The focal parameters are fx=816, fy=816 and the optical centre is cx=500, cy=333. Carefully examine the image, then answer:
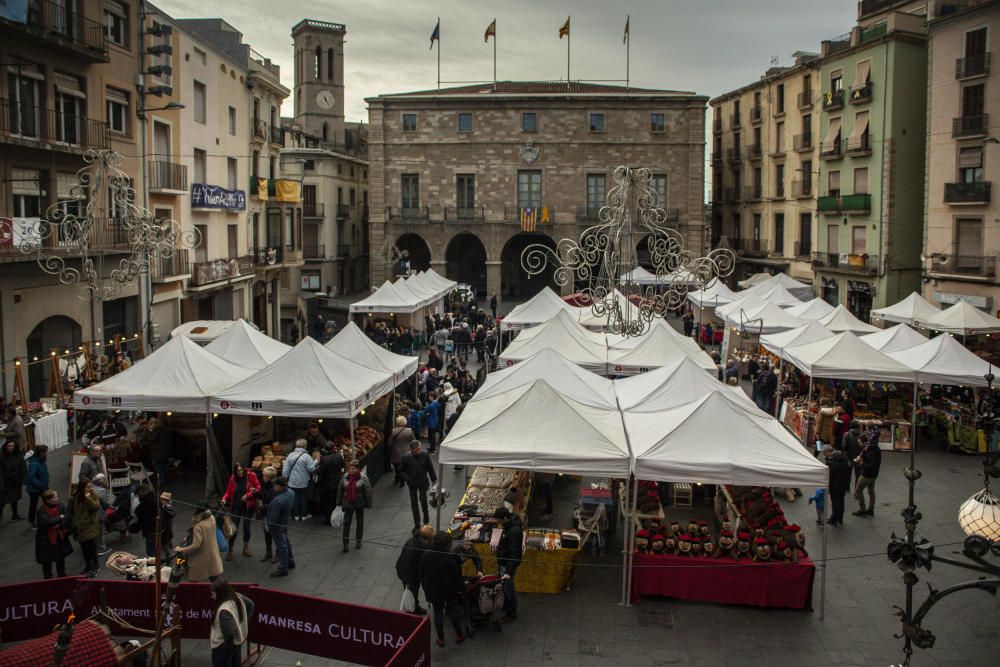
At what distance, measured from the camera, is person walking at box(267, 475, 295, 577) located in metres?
10.2

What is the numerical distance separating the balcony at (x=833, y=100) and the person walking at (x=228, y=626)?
116 ft

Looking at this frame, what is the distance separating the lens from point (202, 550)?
9.09 meters

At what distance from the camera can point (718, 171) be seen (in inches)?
2014

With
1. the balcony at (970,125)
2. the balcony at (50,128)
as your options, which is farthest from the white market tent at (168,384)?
the balcony at (970,125)

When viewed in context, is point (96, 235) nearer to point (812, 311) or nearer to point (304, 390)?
point (304, 390)

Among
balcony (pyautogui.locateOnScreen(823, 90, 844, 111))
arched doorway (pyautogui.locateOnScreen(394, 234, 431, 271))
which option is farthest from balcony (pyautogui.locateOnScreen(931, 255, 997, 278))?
arched doorway (pyautogui.locateOnScreen(394, 234, 431, 271))

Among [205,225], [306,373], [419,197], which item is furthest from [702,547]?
[419,197]

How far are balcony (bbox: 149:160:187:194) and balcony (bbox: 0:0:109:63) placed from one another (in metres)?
3.94

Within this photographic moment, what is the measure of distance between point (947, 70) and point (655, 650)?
28.1 metres

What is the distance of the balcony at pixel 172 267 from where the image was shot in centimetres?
2420

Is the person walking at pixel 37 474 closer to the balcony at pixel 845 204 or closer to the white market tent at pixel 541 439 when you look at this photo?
the white market tent at pixel 541 439

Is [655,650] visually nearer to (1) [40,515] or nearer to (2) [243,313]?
(1) [40,515]

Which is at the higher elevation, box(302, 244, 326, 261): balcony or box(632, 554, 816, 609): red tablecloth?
box(302, 244, 326, 261): balcony

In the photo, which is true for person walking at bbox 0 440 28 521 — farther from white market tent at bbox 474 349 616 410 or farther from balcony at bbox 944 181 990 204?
balcony at bbox 944 181 990 204
